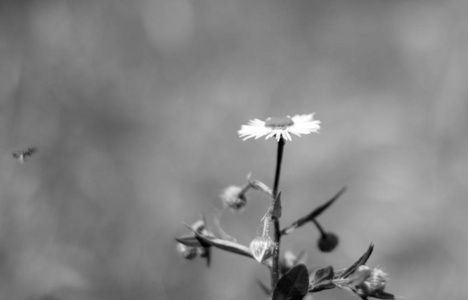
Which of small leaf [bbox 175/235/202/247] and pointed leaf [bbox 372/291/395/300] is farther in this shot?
small leaf [bbox 175/235/202/247]

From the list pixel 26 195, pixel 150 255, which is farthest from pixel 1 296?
pixel 150 255

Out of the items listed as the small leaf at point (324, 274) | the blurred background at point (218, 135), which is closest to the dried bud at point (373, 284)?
the small leaf at point (324, 274)

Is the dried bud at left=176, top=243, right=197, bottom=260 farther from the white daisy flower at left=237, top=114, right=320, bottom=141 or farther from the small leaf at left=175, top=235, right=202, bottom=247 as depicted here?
the white daisy flower at left=237, top=114, right=320, bottom=141

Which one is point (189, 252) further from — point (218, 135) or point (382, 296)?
point (218, 135)

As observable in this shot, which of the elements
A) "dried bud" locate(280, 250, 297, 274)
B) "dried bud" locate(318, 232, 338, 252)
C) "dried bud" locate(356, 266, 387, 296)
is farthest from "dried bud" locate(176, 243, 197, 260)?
"dried bud" locate(356, 266, 387, 296)

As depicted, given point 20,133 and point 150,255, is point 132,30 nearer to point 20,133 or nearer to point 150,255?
point 20,133

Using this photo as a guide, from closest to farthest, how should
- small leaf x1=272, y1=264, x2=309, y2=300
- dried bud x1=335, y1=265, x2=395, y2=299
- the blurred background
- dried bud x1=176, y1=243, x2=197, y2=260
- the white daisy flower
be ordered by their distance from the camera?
small leaf x1=272, y1=264, x2=309, y2=300
dried bud x1=335, y1=265, x2=395, y2=299
the white daisy flower
dried bud x1=176, y1=243, x2=197, y2=260
the blurred background
